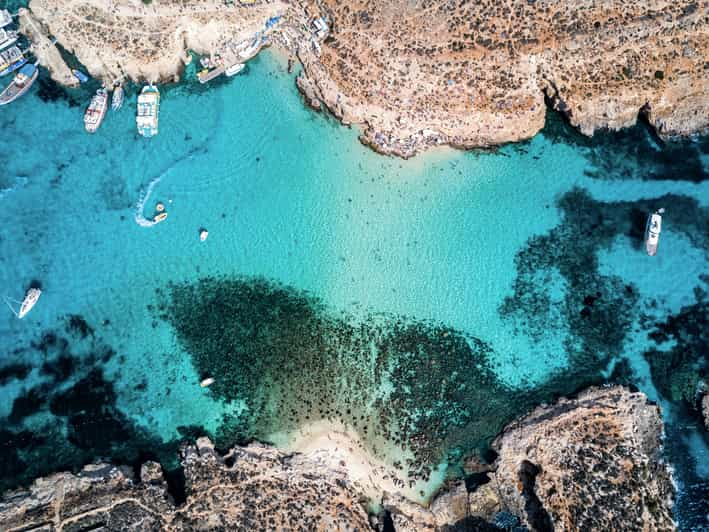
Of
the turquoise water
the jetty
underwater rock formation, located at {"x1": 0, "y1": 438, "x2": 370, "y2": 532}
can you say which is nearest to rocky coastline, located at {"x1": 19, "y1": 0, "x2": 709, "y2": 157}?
the jetty

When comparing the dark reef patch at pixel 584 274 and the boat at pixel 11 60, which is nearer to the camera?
the dark reef patch at pixel 584 274

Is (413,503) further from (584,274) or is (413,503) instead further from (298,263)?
(584,274)

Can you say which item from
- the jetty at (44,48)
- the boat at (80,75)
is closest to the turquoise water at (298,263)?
the boat at (80,75)

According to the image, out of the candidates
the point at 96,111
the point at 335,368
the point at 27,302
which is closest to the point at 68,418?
the point at 27,302

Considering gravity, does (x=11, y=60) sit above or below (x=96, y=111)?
above

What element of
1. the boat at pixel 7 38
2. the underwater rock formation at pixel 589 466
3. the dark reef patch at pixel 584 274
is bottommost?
the underwater rock formation at pixel 589 466

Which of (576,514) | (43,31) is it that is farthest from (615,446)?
(43,31)

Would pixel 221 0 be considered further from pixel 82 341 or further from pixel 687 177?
pixel 687 177

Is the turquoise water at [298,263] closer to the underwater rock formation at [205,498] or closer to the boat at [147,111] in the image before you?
the boat at [147,111]
